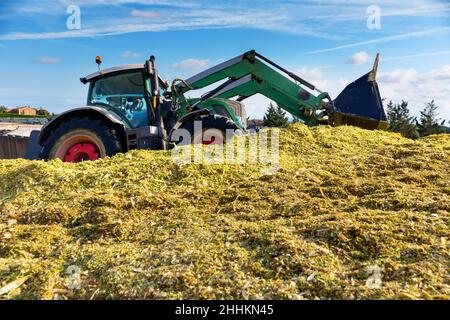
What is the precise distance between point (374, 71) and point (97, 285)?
7.55 meters

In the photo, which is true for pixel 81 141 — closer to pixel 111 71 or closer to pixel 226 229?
pixel 111 71

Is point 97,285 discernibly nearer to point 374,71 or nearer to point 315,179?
point 315,179

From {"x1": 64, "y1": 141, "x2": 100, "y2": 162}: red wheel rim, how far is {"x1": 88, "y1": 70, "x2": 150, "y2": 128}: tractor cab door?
33.5 inches

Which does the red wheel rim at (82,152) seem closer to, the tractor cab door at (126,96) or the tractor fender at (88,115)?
the tractor fender at (88,115)

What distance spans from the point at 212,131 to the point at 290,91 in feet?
7.14

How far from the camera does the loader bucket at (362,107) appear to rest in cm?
806

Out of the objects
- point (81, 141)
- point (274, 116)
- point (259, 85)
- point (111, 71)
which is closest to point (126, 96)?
point (111, 71)

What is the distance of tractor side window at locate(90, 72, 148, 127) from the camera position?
7.47 metres

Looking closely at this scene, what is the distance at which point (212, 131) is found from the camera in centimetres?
713

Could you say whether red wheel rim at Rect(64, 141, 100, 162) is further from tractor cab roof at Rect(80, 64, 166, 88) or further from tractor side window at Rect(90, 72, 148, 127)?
tractor cab roof at Rect(80, 64, 166, 88)

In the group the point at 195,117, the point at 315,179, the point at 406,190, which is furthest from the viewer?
the point at 195,117

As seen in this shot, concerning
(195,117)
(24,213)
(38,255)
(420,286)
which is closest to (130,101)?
(195,117)

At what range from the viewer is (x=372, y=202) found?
3.70 metres

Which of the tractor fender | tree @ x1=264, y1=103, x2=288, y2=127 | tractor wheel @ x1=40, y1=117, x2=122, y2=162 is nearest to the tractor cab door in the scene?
the tractor fender
